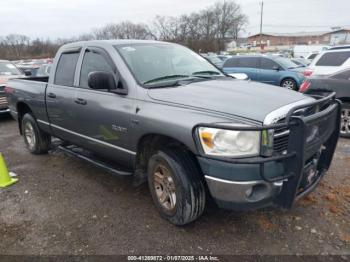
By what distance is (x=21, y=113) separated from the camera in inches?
225

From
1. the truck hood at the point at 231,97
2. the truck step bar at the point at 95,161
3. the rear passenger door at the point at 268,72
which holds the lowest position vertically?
the truck step bar at the point at 95,161

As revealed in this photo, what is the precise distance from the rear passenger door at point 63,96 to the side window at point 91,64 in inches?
8.3

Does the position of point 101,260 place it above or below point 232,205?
below

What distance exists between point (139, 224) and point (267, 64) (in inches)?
431

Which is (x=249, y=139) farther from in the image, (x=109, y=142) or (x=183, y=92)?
(x=109, y=142)

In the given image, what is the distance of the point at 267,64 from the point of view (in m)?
12.5

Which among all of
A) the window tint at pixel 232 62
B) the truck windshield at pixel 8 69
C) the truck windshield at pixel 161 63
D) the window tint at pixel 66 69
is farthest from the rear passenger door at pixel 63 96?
the window tint at pixel 232 62

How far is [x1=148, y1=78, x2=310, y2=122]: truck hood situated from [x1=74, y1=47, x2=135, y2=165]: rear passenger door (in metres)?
0.46

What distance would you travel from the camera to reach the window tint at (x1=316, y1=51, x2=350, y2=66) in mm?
6273

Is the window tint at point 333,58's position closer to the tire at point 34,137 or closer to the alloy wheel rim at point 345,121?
the alloy wheel rim at point 345,121

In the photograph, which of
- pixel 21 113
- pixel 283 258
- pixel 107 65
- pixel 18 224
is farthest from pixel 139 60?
pixel 21 113

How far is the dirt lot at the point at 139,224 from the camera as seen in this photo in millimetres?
2785

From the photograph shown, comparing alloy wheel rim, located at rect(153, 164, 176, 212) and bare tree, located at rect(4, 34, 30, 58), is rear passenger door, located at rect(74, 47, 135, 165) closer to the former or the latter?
alloy wheel rim, located at rect(153, 164, 176, 212)

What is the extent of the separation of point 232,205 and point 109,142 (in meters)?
1.71
